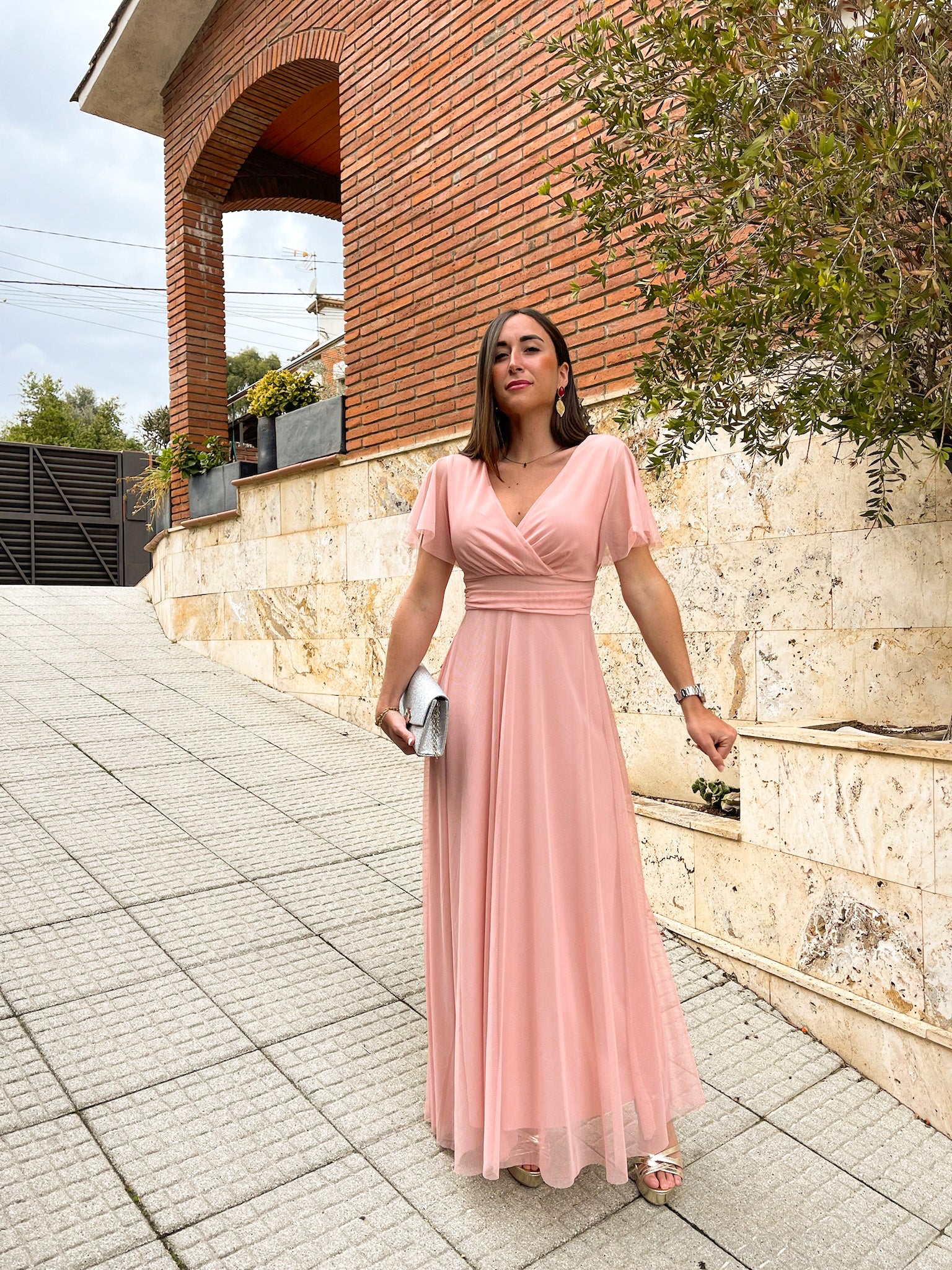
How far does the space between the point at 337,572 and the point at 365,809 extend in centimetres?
266

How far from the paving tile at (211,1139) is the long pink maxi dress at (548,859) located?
1.60 ft

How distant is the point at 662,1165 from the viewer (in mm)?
2273

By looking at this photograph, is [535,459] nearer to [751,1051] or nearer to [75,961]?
[751,1051]

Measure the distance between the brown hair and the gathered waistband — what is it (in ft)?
0.95

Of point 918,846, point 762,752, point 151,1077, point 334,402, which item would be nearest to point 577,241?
point 334,402

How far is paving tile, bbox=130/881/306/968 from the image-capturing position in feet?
11.4

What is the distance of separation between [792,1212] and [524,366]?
2211 mm

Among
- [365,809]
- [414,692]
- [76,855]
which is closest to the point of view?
[414,692]

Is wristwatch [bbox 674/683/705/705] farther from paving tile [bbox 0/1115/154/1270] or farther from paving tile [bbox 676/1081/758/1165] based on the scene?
paving tile [bbox 0/1115/154/1270]

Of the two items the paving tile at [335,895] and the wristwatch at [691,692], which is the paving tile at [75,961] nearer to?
the paving tile at [335,895]

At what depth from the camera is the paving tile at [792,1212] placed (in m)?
2.13

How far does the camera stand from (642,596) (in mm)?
2289

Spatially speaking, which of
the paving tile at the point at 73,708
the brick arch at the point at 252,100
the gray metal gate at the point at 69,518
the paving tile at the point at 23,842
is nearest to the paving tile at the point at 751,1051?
the paving tile at the point at 23,842

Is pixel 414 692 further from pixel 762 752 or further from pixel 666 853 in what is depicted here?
pixel 666 853
